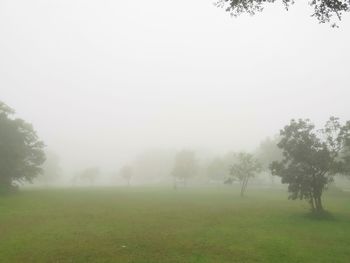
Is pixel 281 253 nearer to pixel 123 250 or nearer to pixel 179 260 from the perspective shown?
pixel 179 260

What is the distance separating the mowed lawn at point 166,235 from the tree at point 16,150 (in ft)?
39.3

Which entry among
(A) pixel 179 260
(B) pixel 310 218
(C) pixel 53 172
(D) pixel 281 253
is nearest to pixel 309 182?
(B) pixel 310 218

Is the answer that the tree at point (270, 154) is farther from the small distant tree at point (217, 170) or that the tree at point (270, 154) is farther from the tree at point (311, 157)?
the tree at point (311, 157)

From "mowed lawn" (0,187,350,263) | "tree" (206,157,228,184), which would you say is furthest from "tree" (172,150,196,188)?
"mowed lawn" (0,187,350,263)

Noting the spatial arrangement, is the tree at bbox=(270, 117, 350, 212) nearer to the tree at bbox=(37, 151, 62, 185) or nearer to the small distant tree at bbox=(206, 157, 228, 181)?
the small distant tree at bbox=(206, 157, 228, 181)

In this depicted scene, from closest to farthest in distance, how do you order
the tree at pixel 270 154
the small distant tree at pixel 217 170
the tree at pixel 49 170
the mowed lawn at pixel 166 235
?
the mowed lawn at pixel 166 235 → the tree at pixel 270 154 → the small distant tree at pixel 217 170 → the tree at pixel 49 170

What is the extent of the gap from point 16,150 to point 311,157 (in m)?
52.5

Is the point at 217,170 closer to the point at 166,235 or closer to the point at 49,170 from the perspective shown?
the point at 49,170

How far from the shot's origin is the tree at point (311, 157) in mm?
46625

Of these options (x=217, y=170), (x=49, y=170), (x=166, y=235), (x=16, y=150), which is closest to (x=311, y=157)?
(x=166, y=235)

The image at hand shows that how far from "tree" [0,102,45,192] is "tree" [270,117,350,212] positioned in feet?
156

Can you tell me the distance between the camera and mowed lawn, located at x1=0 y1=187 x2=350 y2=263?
27.8 meters

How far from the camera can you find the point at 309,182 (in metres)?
46.6

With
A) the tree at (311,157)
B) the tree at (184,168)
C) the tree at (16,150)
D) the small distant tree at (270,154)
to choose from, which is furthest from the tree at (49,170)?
the tree at (311,157)
